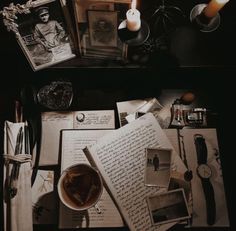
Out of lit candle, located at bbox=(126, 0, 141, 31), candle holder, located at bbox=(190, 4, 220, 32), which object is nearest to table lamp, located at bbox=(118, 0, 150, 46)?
lit candle, located at bbox=(126, 0, 141, 31)

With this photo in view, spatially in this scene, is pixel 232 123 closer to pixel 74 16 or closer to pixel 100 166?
pixel 100 166

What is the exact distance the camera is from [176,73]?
1.27 meters

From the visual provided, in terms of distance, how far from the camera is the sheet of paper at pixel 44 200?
1136mm

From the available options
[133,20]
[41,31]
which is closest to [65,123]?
[41,31]

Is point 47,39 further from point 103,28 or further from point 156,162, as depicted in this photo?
point 156,162

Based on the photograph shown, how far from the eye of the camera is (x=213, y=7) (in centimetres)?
110

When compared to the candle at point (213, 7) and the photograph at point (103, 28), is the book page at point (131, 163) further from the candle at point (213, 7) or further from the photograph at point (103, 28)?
the candle at point (213, 7)

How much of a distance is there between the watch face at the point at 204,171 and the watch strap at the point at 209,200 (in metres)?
0.02

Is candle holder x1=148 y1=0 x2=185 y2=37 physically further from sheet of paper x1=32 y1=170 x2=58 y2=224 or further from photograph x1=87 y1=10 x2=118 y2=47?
sheet of paper x1=32 y1=170 x2=58 y2=224

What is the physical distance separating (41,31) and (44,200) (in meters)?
0.59

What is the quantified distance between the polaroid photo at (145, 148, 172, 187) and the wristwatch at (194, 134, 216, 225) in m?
0.11

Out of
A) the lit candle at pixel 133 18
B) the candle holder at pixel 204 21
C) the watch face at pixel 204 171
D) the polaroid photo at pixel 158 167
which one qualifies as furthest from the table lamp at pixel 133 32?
the watch face at pixel 204 171

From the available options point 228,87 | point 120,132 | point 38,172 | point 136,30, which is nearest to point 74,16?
point 136,30

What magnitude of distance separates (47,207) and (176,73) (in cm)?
70
